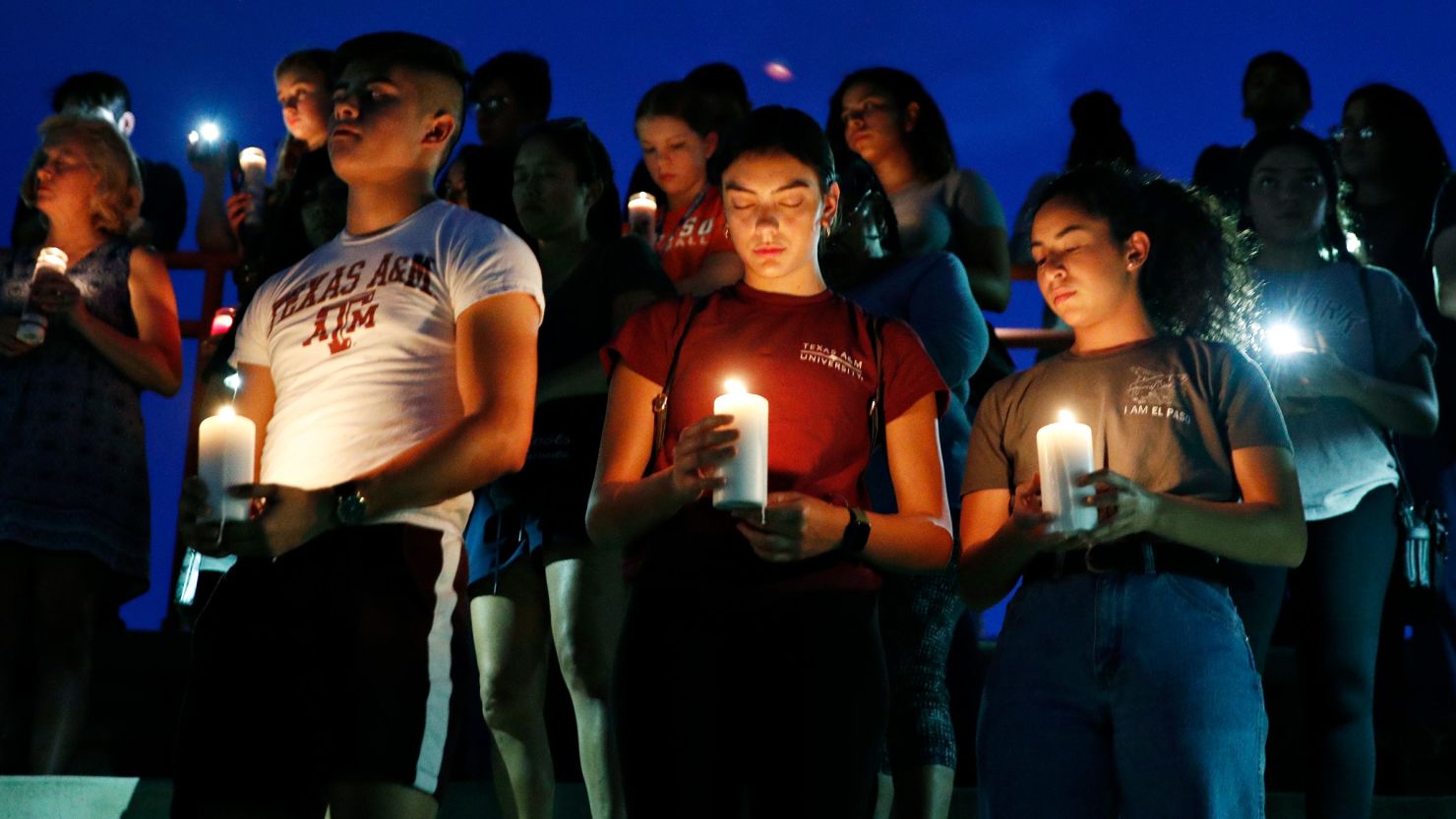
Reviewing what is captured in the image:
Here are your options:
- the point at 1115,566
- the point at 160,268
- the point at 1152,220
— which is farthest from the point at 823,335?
the point at 160,268

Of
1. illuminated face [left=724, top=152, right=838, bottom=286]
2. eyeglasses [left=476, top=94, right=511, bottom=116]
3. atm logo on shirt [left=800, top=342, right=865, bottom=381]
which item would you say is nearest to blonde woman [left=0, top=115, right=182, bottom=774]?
eyeglasses [left=476, top=94, right=511, bottom=116]

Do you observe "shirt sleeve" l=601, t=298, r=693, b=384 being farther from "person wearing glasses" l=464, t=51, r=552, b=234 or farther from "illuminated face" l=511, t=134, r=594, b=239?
"person wearing glasses" l=464, t=51, r=552, b=234

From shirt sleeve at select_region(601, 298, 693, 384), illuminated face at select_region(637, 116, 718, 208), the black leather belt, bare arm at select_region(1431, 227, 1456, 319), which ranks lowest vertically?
the black leather belt

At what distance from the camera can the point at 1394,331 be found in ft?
12.6

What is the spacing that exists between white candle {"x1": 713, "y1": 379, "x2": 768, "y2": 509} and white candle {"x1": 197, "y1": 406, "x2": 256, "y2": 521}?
2.39 ft

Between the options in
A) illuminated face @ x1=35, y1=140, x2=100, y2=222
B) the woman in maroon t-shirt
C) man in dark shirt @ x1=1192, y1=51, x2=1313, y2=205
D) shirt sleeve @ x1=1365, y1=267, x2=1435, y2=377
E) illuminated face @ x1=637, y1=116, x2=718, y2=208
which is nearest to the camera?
the woman in maroon t-shirt

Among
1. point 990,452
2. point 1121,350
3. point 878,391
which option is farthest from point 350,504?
point 1121,350

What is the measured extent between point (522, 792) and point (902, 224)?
1834mm

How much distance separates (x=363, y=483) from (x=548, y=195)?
5.32 feet

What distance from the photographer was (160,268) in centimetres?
445

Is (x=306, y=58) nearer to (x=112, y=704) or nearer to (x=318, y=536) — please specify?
(x=112, y=704)

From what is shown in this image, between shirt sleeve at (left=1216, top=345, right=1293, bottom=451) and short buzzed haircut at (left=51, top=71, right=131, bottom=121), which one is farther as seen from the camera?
short buzzed haircut at (left=51, top=71, right=131, bottom=121)

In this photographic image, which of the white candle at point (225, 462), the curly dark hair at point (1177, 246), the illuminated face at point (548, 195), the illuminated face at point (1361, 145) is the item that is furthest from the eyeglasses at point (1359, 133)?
the white candle at point (225, 462)

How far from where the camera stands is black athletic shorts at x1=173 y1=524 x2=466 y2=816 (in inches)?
95.4
